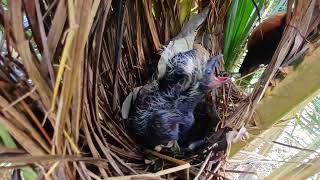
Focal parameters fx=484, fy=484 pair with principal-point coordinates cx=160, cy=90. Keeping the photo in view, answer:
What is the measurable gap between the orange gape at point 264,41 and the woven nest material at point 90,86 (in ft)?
0.21

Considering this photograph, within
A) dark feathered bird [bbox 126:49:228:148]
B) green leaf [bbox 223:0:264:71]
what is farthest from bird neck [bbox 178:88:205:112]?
green leaf [bbox 223:0:264:71]

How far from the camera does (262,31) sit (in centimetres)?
78

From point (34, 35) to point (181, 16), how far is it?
352 mm

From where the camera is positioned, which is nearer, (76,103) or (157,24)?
(76,103)

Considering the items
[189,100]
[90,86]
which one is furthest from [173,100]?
[90,86]

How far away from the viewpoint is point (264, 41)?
2.53 feet

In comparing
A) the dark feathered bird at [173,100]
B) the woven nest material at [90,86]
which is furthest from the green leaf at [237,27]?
the dark feathered bird at [173,100]

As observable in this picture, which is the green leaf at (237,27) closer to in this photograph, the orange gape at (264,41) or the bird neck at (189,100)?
the orange gape at (264,41)

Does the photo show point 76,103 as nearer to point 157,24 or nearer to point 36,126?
point 36,126

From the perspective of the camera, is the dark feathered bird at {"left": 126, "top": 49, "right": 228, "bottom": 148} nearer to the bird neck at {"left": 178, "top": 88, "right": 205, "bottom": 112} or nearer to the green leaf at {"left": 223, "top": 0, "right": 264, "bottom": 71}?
the bird neck at {"left": 178, "top": 88, "right": 205, "bottom": 112}

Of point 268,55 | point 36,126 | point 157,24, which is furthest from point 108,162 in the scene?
point 268,55

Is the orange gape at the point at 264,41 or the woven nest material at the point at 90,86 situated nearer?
the woven nest material at the point at 90,86

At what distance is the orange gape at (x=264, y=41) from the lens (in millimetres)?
759

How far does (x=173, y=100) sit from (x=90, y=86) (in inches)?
6.3
